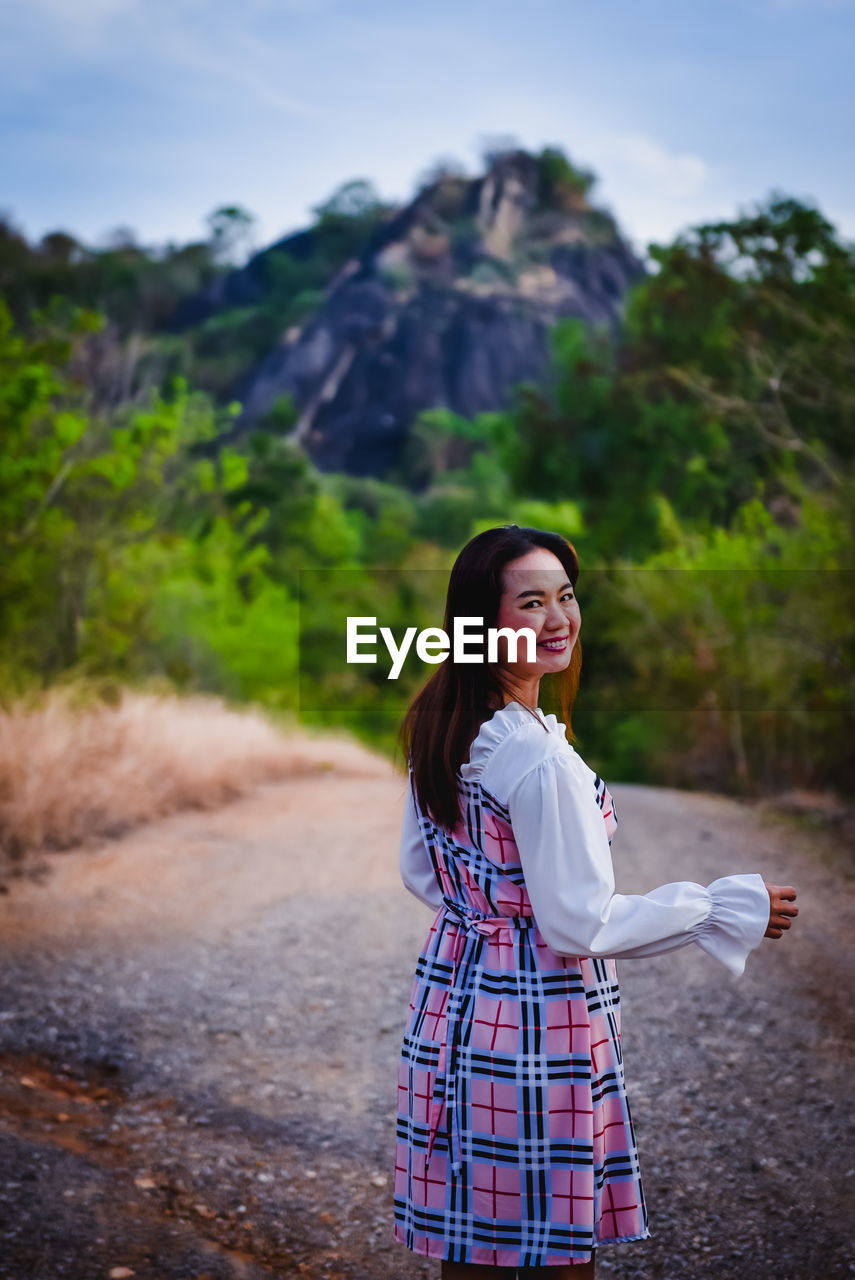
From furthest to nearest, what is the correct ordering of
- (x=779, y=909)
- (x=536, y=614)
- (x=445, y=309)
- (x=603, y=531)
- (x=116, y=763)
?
1. (x=445, y=309)
2. (x=603, y=531)
3. (x=116, y=763)
4. (x=536, y=614)
5. (x=779, y=909)

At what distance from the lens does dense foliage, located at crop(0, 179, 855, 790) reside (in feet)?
36.7

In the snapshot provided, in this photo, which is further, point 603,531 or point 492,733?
point 603,531

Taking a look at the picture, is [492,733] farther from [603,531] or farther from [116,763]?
[603,531]

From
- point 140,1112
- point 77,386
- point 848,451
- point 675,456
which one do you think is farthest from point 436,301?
point 140,1112

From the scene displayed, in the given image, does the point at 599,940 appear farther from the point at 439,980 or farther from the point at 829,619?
the point at 829,619

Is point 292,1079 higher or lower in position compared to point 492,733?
lower

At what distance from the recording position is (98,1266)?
272 cm

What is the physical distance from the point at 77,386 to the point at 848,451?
12429mm

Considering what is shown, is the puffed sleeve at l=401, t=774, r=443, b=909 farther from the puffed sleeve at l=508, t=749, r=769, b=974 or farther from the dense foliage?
the dense foliage

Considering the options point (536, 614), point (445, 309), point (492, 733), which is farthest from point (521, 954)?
point (445, 309)

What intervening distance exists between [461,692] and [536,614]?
18 cm

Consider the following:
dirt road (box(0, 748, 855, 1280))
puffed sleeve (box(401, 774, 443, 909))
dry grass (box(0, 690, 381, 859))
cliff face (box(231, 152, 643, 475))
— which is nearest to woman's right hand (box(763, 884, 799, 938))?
puffed sleeve (box(401, 774, 443, 909))

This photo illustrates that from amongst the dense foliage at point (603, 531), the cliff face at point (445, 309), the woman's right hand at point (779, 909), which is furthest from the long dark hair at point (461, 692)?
the cliff face at point (445, 309)

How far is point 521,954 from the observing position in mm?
1851
